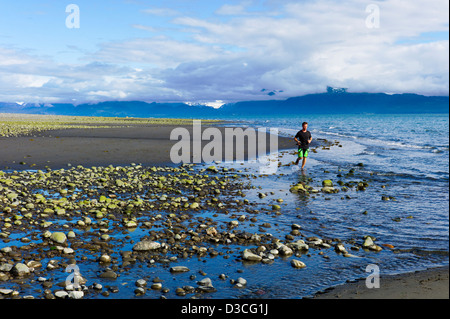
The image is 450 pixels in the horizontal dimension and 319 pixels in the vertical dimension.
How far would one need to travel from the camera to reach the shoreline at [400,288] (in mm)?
6766

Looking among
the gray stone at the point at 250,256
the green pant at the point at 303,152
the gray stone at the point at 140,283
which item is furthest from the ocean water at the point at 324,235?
the green pant at the point at 303,152

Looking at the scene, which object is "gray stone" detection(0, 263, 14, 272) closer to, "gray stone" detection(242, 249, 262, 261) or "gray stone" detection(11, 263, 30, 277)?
"gray stone" detection(11, 263, 30, 277)

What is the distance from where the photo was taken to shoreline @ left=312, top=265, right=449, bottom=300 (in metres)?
6.77

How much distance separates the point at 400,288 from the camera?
281 inches

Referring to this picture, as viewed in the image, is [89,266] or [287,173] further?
[287,173]

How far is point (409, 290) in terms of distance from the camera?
23.0ft

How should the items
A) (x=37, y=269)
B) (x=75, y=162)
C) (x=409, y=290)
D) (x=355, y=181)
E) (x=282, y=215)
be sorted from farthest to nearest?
(x=75, y=162) → (x=355, y=181) → (x=282, y=215) → (x=37, y=269) → (x=409, y=290)

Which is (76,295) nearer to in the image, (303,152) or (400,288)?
(400,288)

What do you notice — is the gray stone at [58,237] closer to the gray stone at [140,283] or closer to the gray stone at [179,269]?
the gray stone at [140,283]

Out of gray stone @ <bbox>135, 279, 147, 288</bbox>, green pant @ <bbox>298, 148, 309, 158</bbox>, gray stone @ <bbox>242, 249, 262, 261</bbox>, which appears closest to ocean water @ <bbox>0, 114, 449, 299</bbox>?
gray stone @ <bbox>135, 279, 147, 288</bbox>

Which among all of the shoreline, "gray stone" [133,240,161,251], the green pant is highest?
the green pant

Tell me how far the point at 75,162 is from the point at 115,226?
1557cm
